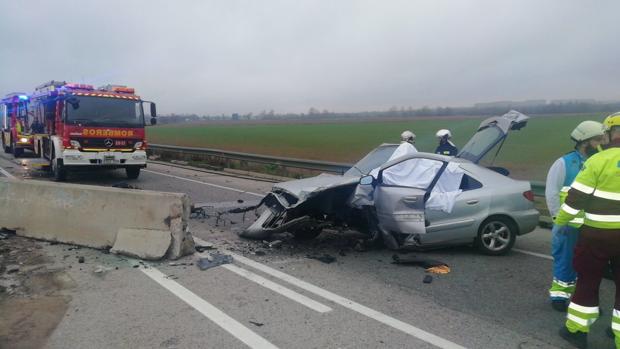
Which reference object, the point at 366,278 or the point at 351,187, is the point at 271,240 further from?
the point at 366,278

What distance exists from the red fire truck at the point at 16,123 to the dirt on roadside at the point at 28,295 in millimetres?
12633

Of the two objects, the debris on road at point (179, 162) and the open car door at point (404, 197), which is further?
the debris on road at point (179, 162)

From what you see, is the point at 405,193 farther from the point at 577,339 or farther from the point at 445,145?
the point at 445,145

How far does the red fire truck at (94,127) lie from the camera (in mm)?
12656

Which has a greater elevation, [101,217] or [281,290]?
[101,217]

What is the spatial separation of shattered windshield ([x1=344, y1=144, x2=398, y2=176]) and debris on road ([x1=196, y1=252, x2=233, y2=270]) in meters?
2.44

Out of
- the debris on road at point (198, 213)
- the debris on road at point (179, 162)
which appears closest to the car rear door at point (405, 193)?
the debris on road at point (198, 213)

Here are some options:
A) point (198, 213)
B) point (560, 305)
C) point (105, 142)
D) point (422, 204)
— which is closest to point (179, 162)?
point (105, 142)

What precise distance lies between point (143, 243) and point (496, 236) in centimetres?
460

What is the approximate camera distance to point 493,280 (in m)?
5.41

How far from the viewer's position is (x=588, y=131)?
448cm

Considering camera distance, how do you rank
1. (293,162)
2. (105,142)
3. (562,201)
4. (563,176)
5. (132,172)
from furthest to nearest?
(293,162)
(132,172)
(105,142)
(563,176)
(562,201)

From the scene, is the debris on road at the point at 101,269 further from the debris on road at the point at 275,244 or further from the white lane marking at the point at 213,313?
the debris on road at the point at 275,244

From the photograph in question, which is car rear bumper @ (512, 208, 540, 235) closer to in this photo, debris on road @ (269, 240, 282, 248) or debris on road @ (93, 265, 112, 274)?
debris on road @ (269, 240, 282, 248)
